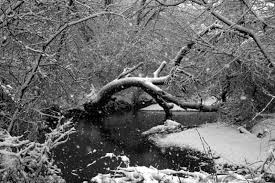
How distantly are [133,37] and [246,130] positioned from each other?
10.6 meters

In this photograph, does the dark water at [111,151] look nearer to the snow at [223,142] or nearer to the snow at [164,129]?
the snow at [164,129]

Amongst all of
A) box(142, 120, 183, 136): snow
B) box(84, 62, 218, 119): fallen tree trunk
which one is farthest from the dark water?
box(84, 62, 218, 119): fallen tree trunk

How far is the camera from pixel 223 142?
12.1 metres

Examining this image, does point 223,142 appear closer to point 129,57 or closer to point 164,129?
point 164,129

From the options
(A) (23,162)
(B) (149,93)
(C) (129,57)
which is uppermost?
(C) (129,57)

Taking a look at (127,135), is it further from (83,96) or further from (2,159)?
(2,159)

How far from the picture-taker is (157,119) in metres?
17.5

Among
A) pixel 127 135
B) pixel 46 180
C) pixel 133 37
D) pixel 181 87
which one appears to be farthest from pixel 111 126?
pixel 46 180

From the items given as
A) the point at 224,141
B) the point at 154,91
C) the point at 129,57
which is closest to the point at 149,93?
the point at 154,91

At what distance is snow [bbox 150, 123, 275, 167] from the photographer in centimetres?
1061

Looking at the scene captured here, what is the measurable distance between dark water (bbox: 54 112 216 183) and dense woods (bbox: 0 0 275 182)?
131cm

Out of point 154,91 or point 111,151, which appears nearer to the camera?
point 111,151

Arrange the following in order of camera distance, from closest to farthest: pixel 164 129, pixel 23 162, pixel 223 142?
pixel 23 162 → pixel 223 142 → pixel 164 129

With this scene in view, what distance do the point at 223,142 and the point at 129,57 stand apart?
35.7 ft
